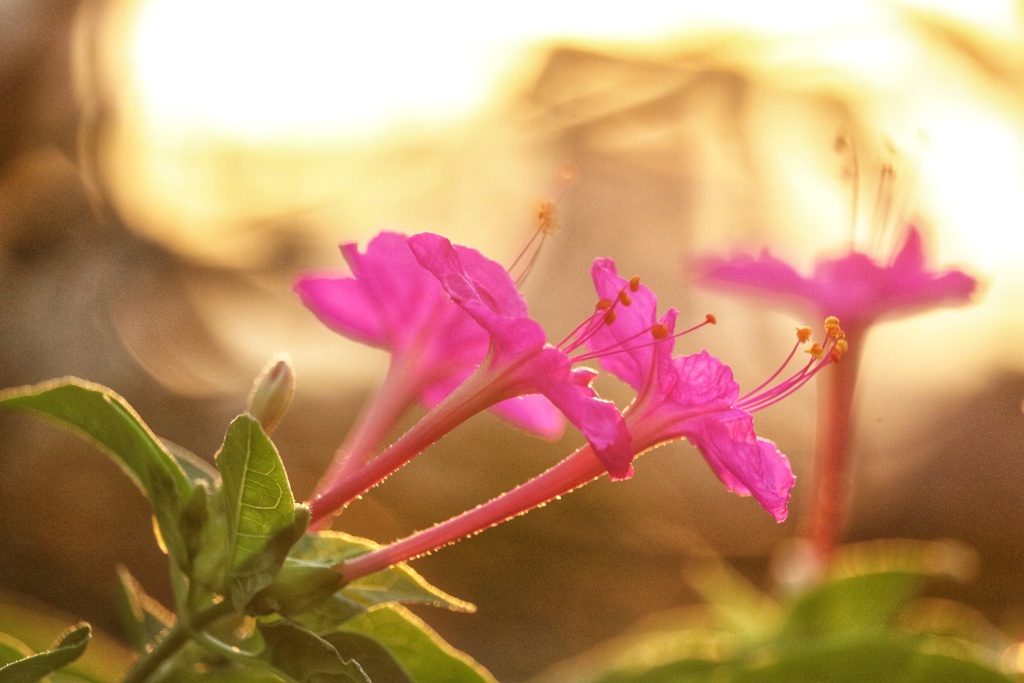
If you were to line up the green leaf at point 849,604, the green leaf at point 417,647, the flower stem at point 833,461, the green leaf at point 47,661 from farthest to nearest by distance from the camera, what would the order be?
the flower stem at point 833,461, the green leaf at point 849,604, the green leaf at point 417,647, the green leaf at point 47,661

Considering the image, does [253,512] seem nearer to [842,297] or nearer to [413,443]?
[413,443]

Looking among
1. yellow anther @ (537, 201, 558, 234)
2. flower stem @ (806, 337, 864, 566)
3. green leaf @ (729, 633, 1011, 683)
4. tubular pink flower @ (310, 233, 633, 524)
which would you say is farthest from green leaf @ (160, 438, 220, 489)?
flower stem @ (806, 337, 864, 566)

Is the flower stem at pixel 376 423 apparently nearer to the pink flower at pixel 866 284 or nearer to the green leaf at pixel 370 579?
the green leaf at pixel 370 579

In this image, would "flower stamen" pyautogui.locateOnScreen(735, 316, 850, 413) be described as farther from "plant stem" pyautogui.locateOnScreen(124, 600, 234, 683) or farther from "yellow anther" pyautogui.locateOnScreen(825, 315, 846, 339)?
"plant stem" pyautogui.locateOnScreen(124, 600, 234, 683)

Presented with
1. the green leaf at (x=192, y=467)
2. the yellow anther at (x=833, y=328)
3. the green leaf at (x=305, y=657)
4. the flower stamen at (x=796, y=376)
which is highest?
the yellow anther at (x=833, y=328)

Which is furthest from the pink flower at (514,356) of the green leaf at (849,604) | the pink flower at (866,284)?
the pink flower at (866,284)

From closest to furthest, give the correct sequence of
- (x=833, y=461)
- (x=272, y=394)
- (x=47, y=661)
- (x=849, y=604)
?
(x=47, y=661) → (x=272, y=394) → (x=849, y=604) → (x=833, y=461)

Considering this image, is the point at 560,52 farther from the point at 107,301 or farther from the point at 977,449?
the point at 977,449

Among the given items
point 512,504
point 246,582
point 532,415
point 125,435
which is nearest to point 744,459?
point 512,504
